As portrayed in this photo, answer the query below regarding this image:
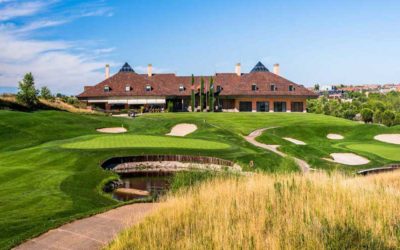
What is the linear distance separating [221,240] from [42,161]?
18.8m

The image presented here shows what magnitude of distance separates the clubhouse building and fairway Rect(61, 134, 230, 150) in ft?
108

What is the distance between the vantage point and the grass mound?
3087 cm

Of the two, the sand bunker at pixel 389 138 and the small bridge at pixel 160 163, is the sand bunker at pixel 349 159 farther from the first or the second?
the sand bunker at pixel 389 138

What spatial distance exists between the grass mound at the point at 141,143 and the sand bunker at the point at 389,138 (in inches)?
822

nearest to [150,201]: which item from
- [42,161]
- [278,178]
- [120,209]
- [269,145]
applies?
[120,209]

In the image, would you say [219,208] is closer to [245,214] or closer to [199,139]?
[245,214]

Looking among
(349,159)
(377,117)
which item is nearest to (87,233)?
(349,159)

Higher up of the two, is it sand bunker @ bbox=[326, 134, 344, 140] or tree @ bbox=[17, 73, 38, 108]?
tree @ bbox=[17, 73, 38, 108]

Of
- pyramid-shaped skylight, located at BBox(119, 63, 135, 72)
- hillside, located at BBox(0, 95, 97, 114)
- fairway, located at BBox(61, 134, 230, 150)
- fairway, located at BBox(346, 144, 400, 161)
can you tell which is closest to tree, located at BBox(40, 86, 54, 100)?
hillside, located at BBox(0, 95, 97, 114)

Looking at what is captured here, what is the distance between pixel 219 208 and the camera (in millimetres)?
11367

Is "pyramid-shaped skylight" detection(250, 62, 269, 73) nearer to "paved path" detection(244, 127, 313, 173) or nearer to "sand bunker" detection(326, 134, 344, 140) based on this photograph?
"paved path" detection(244, 127, 313, 173)

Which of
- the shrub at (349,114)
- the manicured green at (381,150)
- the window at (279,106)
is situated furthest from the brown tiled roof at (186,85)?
the shrub at (349,114)

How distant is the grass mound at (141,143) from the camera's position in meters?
30.9

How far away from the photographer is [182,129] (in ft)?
145
